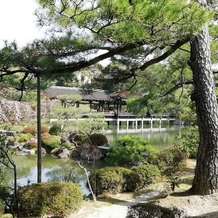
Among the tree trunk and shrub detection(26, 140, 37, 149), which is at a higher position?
the tree trunk

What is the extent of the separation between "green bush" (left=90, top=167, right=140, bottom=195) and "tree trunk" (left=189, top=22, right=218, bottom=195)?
5.07 feet

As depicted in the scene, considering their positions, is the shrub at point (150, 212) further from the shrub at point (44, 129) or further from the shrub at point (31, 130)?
the shrub at point (31, 130)

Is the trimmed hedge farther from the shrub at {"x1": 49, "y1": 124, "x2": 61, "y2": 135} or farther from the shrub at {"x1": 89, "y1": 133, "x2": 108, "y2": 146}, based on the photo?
the shrub at {"x1": 89, "y1": 133, "x2": 108, "y2": 146}

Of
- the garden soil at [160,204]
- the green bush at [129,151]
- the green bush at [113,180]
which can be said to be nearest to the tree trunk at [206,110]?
the garden soil at [160,204]

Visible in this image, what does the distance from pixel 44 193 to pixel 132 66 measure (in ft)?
10.6

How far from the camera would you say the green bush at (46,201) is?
4.46m

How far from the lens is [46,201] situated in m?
4.49

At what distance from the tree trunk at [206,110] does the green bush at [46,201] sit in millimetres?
2327

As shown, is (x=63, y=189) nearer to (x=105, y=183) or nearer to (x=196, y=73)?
(x=105, y=183)

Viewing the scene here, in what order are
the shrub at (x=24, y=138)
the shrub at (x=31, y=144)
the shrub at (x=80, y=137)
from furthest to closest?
the shrub at (x=24, y=138) → the shrub at (x=80, y=137) → the shrub at (x=31, y=144)

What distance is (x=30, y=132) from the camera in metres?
16.4

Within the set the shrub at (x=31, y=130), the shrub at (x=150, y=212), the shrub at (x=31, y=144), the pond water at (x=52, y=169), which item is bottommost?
the pond water at (x=52, y=169)

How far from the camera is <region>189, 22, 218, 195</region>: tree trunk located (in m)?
5.00

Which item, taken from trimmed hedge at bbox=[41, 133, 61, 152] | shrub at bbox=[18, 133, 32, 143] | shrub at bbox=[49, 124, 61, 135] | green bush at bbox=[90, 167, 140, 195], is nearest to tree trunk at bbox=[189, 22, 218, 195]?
green bush at bbox=[90, 167, 140, 195]
